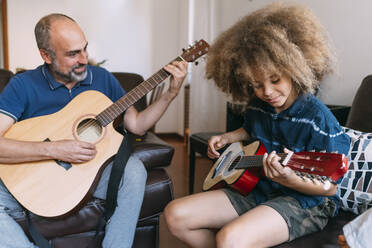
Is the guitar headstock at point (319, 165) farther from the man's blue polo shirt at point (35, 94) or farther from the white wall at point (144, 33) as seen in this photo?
the white wall at point (144, 33)

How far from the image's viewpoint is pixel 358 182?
118 centimetres

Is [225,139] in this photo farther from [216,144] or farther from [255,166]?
[255,166]

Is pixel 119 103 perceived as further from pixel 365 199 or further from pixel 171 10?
pixel 171 10

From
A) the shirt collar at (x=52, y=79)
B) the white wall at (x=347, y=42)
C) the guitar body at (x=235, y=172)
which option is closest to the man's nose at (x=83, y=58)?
the shirt collar at (x=52, y=79)

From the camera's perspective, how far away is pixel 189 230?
1199mm

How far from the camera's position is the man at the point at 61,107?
1.31 metres

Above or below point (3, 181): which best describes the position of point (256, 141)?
above

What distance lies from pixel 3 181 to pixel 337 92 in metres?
1.94

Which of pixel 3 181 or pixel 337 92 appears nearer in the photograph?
pixel 3 181

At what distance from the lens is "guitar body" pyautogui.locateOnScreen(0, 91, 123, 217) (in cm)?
128

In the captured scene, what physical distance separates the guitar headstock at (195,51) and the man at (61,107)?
5 cm

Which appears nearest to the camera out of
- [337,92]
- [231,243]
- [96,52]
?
[231,243]

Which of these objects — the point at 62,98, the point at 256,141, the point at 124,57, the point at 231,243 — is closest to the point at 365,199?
the point at 256,141

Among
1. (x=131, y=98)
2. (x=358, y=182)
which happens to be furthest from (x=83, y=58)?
(x=358, y=182)
